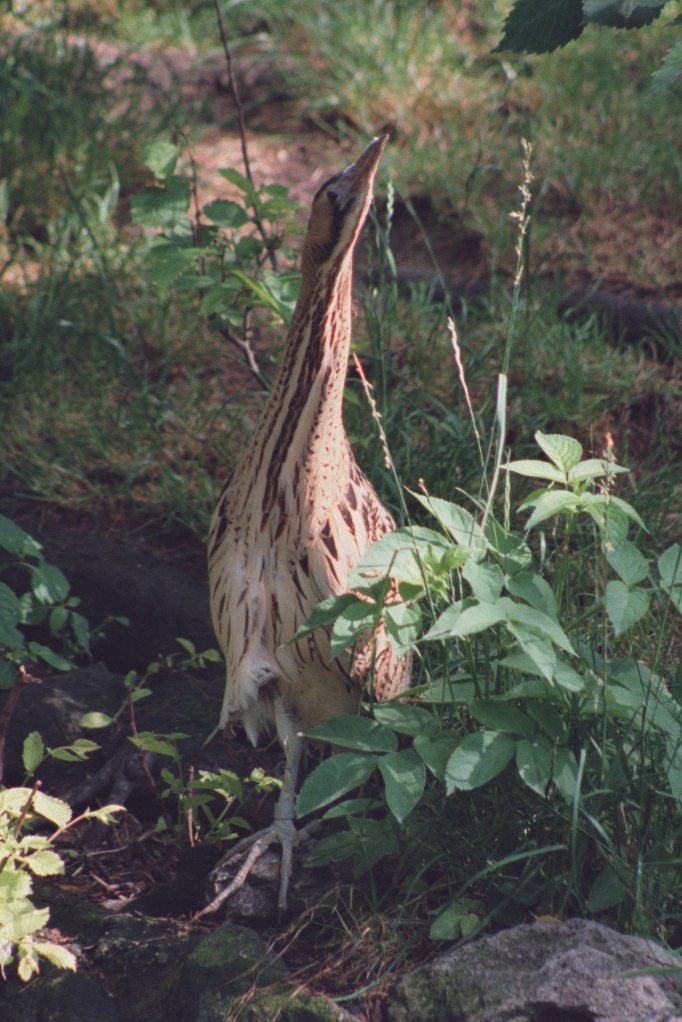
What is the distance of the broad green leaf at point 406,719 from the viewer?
2.22 metres

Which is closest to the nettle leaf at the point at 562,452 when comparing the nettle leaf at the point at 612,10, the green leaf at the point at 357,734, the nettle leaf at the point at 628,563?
the nettle leaf at the point at 628,563

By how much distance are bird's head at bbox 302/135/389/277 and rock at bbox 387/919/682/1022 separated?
56.7 inches

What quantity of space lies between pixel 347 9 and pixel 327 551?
4.61 meters

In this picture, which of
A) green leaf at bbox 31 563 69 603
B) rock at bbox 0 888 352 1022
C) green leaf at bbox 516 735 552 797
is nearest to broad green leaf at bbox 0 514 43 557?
green leaf at bbox 31 563 69 603

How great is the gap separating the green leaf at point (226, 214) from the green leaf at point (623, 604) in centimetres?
170

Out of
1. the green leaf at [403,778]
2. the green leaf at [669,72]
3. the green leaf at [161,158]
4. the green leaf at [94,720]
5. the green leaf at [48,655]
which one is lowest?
the green leaf at [94,720]

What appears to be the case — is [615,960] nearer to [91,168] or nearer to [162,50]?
[91,168]

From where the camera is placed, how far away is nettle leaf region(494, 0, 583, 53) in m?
2.24

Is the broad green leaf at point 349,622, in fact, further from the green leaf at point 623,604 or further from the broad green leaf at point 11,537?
the broad green leaf at point 11,537

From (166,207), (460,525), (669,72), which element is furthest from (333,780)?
(166,207)

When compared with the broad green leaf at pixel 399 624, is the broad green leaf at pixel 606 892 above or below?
below

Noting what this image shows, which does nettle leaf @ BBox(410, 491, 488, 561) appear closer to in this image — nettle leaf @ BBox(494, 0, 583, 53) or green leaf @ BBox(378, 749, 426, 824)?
green leaf @ BBox(378, 749, 426, 824)

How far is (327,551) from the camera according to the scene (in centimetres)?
252

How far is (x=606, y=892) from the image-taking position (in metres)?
2.17
